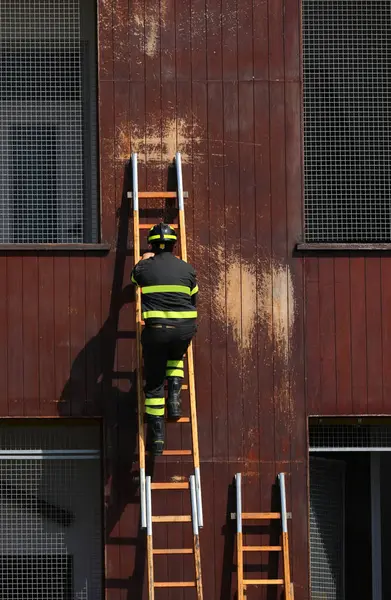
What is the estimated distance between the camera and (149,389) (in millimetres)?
10695

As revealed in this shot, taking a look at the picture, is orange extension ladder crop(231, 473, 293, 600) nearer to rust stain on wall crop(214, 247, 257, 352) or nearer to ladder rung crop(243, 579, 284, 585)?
ladder rung crop(243, 579, 284, 585)

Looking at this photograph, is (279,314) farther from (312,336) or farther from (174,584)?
(174,584)

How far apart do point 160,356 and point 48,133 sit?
258 centimetres

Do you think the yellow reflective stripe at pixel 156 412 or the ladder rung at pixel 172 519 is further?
the ladder rung at pixel 172 519

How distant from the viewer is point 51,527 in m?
11.7

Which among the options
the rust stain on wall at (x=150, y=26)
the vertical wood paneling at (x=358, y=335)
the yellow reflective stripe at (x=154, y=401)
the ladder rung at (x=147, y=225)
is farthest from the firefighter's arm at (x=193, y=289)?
the rust stain on wall at (x=150, y=26)

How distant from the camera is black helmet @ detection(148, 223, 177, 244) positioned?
10633mm

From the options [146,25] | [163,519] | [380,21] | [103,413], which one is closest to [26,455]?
[103,413]

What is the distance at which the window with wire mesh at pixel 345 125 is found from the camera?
11891 mm

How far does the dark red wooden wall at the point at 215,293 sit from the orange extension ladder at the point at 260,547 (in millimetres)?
119

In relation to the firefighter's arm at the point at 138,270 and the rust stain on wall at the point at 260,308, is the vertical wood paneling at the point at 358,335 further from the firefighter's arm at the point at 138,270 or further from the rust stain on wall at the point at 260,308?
the firefighter's arm at the point at 138,270

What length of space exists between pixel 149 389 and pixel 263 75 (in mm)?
3155

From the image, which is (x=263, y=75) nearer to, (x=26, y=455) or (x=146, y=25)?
(x=146, y=25)

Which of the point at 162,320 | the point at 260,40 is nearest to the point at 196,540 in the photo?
the point at 162,320
